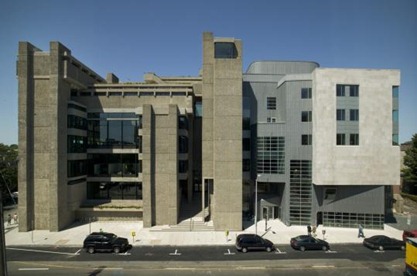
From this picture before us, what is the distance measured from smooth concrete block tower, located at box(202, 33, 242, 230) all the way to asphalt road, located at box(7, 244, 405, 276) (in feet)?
18.3

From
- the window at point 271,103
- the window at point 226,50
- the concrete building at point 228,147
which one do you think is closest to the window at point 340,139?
the concrete building at point 228,147

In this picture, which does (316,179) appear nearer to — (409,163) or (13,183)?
(409,163)

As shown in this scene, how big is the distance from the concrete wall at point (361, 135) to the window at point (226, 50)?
37.8 ft

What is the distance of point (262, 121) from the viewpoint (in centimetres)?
3641

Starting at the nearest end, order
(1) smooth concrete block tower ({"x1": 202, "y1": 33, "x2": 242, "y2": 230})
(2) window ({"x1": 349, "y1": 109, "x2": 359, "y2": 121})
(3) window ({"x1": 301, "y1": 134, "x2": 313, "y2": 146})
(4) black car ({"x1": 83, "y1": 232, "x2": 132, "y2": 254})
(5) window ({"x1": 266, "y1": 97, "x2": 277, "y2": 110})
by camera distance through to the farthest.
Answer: (4) black car ({"x1": 83, "y1": 232, "x2": 132, "y2": 254}) < (1) smooth concrete block tower ({"x1": 202, "y1": 33, "x2": 242, "y2": 230}) < (2) window ({"x1": 349, "y1": 109, "x2": 359, "y2": 121}) < (3) window ({"x1": 301, "y1": 134, "x2": 313, "y2": 146}) < (5) window ({"x1": 266, "y1": 97, "x2": 277, "y2": 110})

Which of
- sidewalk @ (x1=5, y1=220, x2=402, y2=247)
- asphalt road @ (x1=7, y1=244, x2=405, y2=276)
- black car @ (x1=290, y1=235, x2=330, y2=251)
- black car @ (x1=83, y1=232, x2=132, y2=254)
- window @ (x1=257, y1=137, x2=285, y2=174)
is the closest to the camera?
asphalt road @ (x1=7, y1=244, x2=405, y2=276)

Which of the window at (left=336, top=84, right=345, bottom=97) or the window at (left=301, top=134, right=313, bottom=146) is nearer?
the window at (left=336, top=84, right=345, bottom=97)

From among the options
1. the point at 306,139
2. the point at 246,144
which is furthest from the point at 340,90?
the point at 246,144

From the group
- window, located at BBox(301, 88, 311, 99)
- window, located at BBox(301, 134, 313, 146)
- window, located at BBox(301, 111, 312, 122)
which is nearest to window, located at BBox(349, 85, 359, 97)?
window, located at BBox(301, 88, 311, 99)

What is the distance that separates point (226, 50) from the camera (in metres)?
32.0

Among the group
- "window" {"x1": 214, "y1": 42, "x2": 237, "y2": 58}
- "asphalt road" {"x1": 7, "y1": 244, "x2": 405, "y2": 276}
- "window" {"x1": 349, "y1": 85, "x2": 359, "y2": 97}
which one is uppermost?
"window" {"x1": 214, "y1": 42, "x2": 237, "y2": 58}

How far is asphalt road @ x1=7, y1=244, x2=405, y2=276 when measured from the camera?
2102cm

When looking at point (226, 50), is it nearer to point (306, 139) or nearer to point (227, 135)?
point (227, 135)

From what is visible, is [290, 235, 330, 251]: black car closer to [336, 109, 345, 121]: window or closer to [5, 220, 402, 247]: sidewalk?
[5, 220, 402, 247]: sidewalk
